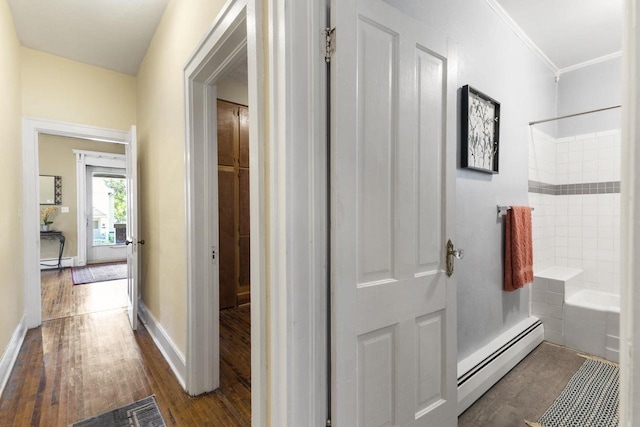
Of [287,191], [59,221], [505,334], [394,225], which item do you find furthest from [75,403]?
[59,221]

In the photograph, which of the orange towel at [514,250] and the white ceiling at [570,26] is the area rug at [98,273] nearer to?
the orange towel at [514,250]

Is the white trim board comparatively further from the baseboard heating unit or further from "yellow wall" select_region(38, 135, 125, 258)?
"yellow wall" select_region(38, 135, 125, 258)

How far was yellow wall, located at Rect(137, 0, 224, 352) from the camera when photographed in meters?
1.99

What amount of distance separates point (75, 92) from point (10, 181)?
4.13 feet

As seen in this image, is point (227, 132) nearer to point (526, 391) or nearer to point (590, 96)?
point (526, 391)

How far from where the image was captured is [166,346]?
237 cm

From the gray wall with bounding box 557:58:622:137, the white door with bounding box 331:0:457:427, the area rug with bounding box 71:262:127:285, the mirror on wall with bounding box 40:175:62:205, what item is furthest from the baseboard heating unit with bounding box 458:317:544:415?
the mirror on wall with bounding box 40:175:62:205

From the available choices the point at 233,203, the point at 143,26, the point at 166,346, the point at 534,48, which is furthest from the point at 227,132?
the point at 534,48

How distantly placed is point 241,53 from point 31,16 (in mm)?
2273

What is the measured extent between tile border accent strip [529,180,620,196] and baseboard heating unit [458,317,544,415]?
124 cm

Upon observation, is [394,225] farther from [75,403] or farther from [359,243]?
[75,403]

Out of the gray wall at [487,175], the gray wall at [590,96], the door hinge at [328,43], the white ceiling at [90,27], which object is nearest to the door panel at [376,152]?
the door hinge at [328,43]

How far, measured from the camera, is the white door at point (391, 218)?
1071 mm

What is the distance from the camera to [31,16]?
2471 millimetres
